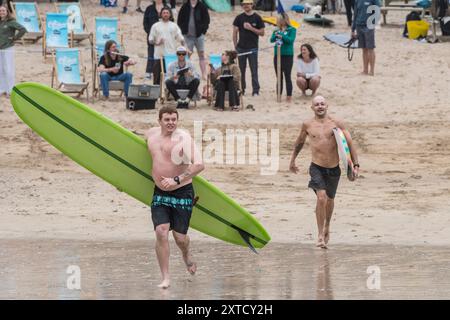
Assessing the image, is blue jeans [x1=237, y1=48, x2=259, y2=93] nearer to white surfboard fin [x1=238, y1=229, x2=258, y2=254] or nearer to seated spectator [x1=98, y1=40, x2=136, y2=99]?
seated spectator [x1=98, y1=40, x2=136, y2=99]

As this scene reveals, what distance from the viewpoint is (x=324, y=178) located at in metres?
14.1

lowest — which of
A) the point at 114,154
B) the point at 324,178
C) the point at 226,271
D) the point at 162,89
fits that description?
the point at 162,89

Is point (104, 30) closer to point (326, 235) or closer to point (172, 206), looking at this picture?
point (326, 235)

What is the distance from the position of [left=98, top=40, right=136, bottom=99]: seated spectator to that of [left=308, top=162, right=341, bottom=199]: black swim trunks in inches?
330

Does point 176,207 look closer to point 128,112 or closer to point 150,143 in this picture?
point 150,143

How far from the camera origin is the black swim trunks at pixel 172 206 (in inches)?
468

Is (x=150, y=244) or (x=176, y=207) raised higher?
(x=176, y=207)

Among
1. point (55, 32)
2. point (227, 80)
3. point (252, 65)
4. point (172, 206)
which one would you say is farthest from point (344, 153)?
point (55, 32)

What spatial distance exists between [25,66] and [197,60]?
9.96 ft

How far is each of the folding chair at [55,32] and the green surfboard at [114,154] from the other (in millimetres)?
11113

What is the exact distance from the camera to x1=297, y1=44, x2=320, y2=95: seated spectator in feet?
73.8

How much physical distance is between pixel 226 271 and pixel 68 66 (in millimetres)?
10197

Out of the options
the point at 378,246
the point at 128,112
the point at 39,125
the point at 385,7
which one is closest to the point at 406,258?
the point at 378,246

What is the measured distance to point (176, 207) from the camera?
39.1 feet
